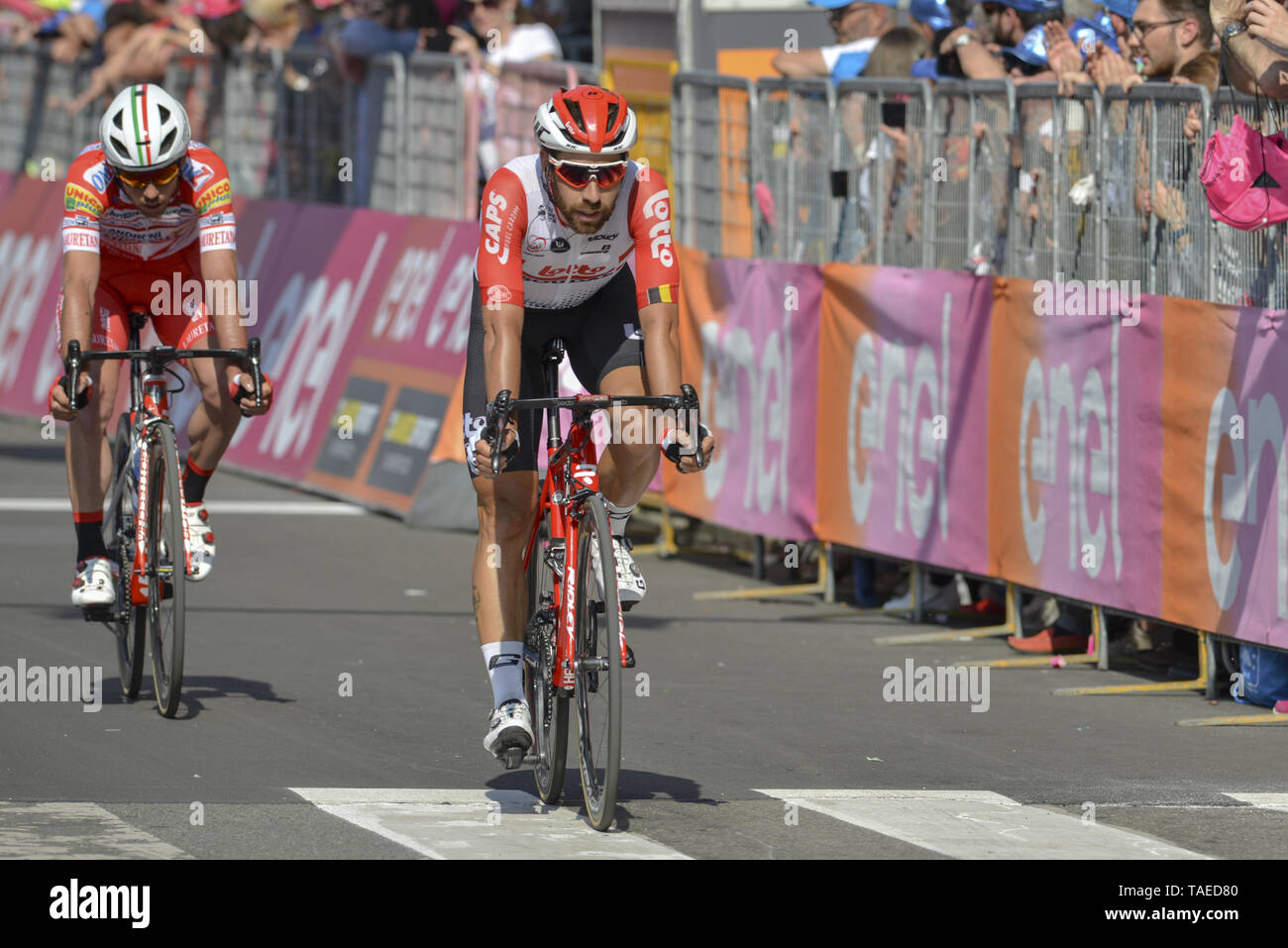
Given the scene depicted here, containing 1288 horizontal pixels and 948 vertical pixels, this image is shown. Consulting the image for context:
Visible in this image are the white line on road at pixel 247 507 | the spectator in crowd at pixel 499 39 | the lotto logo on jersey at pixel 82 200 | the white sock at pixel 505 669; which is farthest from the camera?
the spectator in crowd at pixel 499 39

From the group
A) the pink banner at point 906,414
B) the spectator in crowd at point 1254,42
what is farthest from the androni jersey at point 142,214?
the spectator in crowd at point 1254,42

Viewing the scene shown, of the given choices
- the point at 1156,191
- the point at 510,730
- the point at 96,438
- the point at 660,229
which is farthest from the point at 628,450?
the point at 1156,191

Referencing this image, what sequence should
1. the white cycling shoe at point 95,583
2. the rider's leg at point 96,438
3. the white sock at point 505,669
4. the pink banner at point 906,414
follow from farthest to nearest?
the pink banner at point 906,414, the rider's leg at point 96,438, the white cycling shoe at point 95,583, the white sock at point 505,669

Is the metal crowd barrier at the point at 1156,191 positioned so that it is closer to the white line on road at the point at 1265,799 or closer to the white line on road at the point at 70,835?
the white line on road at the point at 1265,799

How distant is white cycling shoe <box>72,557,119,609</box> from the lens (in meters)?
9.70

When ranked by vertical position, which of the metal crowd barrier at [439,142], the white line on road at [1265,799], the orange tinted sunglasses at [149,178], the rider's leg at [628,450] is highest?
the metal crowd barrier at [439,142]

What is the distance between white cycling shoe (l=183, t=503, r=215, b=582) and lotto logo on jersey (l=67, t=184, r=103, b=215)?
4.00 feet

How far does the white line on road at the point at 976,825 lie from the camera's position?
7.21 m

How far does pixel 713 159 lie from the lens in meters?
14.1

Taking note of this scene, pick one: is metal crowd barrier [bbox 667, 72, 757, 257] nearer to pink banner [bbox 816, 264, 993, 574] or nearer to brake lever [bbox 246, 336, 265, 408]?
pink banner [bbox 816, 264, 993, 574]
